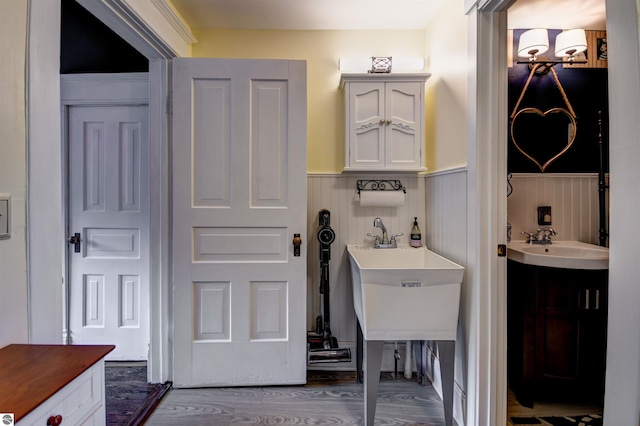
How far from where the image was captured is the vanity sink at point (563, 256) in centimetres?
170

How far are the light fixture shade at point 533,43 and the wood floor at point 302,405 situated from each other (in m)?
2.33

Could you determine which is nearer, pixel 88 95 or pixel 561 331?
pixel 561 331

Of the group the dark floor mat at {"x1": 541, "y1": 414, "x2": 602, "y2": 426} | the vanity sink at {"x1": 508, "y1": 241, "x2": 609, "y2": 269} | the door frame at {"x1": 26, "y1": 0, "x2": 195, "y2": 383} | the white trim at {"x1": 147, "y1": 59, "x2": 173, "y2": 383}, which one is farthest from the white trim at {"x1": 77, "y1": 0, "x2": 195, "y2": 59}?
the dark floor mat at {"x1": 541, "y1": 414, "x2": 602, "y2": 426}

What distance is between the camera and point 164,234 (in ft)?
6.93

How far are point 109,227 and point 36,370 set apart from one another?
6.01 ft

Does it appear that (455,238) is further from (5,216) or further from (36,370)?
(5,216)

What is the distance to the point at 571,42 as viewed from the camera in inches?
81.6

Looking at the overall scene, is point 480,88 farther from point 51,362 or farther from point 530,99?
point 51,362

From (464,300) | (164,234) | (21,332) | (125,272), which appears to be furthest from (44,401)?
(125,272)

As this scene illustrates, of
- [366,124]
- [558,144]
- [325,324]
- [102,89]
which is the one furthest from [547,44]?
[102,89]

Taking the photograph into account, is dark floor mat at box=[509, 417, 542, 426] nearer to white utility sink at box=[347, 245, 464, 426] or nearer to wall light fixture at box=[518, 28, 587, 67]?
white utility sink at box=[347, 245, 464, 426]

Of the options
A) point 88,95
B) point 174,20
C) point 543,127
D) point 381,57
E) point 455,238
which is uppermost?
point 174,20

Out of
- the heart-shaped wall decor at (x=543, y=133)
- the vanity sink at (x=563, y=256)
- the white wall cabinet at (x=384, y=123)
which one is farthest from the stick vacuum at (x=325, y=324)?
the heart-shaped wall decor at (x=543, y=133)

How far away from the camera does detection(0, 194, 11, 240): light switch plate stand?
96 cm
